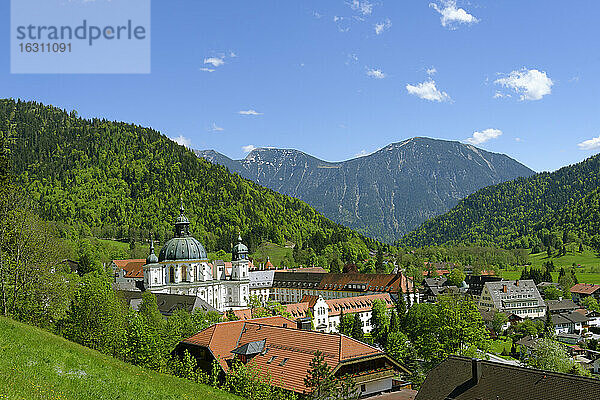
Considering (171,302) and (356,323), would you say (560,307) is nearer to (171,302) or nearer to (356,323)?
(356,323)

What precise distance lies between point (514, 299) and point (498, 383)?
102 m

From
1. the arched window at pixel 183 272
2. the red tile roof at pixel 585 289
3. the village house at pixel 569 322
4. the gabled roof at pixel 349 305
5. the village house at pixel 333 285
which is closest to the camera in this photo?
the gabled roof at pixel 349 305

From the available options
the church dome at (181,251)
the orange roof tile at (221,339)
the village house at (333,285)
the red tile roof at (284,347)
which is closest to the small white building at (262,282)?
the village house at (333,285)

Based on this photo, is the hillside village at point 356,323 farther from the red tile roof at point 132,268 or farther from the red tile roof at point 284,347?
the red tile roof at point 132,268

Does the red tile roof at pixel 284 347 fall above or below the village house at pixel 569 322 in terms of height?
above

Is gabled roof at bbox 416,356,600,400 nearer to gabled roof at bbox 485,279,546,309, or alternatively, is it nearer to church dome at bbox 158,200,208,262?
church dome at bbox 158,200,208,262

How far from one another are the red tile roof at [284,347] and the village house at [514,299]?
299 ft

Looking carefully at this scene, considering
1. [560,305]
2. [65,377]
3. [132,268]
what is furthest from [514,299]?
[65,377]

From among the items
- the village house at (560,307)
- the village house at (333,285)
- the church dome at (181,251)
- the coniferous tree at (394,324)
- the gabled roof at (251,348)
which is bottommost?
the village house at (560,307)

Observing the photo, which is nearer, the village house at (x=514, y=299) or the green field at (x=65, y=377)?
the green field at (x=65, y=377)

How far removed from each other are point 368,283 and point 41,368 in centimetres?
11144

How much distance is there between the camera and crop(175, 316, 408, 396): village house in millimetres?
36625

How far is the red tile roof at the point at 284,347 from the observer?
36469mm

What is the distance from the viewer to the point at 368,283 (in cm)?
12838
